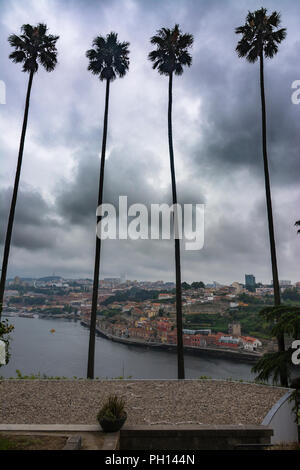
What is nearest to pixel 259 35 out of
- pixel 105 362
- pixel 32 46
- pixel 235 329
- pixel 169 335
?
pixel 32 46

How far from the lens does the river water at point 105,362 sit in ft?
96.5

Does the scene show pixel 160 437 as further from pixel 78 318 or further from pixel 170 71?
pixel 78 318

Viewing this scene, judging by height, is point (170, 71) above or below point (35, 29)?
below

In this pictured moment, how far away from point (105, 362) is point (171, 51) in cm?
3304

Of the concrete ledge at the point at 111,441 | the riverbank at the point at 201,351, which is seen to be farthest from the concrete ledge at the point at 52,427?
the riverbank at the point at 201,351

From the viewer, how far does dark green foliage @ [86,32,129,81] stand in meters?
14.3

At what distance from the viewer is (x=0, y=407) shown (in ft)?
25.8

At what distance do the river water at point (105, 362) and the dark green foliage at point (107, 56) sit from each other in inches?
898

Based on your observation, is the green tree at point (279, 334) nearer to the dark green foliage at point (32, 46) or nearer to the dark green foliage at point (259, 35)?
the dark green foliage at point (259, 35)

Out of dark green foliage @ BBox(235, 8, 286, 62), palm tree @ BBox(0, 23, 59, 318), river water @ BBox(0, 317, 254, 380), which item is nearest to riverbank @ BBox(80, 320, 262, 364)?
river water @ BBox(0, 317, 254, 380)

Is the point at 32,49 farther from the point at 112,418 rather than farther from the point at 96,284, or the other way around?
the point at 112,418
